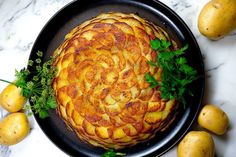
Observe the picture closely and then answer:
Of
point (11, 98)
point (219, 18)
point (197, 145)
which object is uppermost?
point (219, 18)

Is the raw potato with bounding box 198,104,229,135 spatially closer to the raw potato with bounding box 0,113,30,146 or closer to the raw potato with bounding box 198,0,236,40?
the raw potato with bounding box 198,0,236,40

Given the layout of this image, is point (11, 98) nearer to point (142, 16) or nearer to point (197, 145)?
point (142, 16)

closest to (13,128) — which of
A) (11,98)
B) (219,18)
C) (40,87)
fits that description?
(11,98)

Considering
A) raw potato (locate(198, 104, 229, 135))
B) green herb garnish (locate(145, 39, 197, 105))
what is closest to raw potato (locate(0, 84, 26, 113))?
green herb garnish (locate(145, 39, 197, 105))

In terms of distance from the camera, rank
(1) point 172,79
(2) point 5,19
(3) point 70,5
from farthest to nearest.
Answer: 1. (2) point 5,19
2. (3) point 70,5
3. (1) point 172,79

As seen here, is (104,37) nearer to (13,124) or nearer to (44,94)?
(44,94)

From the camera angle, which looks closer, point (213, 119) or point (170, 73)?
point (170, 73)

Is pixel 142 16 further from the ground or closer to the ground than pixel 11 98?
further from the ground

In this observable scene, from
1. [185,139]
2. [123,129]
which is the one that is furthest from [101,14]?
[185,139]
